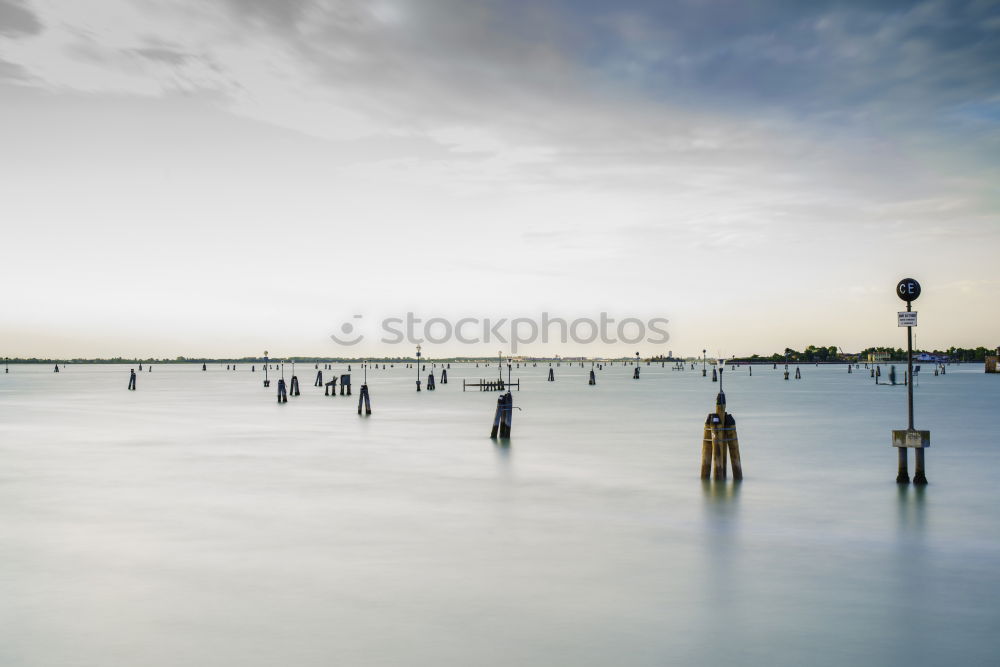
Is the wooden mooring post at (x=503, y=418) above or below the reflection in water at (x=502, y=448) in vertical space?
above

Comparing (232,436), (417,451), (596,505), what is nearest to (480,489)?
(596,505)

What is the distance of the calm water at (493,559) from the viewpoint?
805cm

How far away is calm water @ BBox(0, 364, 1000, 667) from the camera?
8047mm

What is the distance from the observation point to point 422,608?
30.2 feet

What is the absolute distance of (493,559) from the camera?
11812mm

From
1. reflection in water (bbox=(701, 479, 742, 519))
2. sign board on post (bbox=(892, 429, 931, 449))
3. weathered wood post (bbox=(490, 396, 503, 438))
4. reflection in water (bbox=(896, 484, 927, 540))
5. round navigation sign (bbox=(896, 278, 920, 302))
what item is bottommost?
reflection in water (bbox=(701, 479, 742, 519))

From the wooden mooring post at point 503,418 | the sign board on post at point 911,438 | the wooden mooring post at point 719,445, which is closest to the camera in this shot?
the sign board on post at point 911,438

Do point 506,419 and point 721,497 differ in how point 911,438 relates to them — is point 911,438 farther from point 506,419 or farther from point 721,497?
point 506,419

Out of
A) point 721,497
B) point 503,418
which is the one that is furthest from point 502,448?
point 721,497

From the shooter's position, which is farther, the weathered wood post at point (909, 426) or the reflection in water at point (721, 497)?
the weathered wood post at point (909, 426)

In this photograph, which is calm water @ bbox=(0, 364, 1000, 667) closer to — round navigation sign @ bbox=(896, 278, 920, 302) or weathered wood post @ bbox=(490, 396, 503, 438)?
round navigation sign @ bbox=(896, 278, 920, 302)

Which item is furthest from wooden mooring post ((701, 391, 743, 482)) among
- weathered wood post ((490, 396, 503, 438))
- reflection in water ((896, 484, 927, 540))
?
weathered wood post ((490, 396, 503, 438))

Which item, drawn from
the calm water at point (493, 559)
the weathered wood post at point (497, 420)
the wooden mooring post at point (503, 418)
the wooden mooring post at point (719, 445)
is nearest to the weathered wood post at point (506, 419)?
the wooden mooring post at point (503, 418)

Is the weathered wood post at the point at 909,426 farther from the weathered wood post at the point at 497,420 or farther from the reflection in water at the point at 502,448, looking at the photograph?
the weathered wood post at the point at 497,420
